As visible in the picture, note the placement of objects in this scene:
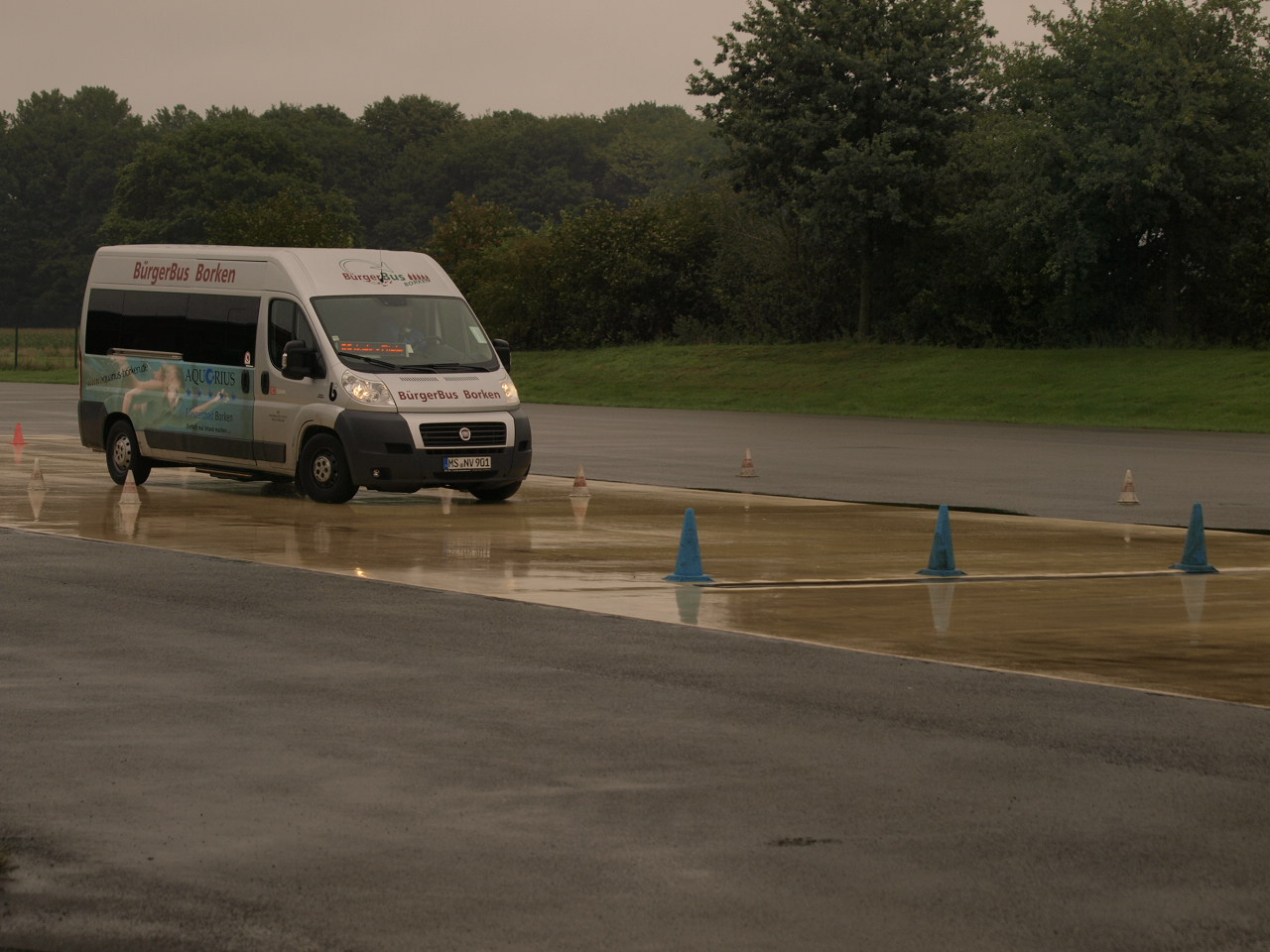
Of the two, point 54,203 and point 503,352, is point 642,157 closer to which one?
point 54,203

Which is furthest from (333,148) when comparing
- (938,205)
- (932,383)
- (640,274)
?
(932,383)

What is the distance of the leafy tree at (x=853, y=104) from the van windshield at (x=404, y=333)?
115 ft

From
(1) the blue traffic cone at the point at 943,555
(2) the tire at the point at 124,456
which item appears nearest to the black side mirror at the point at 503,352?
(2) the tire at the point at 124,456

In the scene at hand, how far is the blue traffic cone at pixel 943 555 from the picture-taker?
13.9 m

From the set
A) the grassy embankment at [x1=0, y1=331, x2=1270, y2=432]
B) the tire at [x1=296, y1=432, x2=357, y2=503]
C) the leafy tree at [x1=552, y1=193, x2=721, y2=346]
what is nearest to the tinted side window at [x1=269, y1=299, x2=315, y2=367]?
the tire at [x1=296, y1=432, x2=357, y2=503]

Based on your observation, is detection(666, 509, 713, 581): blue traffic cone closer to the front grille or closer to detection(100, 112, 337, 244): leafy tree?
the front grille

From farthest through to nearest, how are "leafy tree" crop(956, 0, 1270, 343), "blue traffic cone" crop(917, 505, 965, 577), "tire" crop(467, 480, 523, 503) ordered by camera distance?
"leafy tree" crop(956, 0, 1270, 343)
"tire" crop(467, 480, 523, 503)
"blue traffic cone" crop(917, 505, 965, 577)

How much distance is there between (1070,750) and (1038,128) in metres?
43.5

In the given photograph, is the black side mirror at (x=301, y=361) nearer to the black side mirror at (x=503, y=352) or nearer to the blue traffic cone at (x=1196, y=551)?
the black side mirror at (x=503, y=352)

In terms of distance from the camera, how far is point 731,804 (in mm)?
6852

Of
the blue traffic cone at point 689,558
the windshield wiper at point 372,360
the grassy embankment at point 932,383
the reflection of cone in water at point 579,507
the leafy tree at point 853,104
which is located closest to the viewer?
the blue traffic cone at point 689,558

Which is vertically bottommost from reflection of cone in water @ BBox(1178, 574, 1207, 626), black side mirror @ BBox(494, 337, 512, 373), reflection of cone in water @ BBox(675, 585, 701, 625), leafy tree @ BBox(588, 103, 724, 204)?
reflection of cone in water @ BBox(675, 585, 701, 625)

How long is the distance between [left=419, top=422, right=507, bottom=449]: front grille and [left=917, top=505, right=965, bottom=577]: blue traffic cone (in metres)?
6.37

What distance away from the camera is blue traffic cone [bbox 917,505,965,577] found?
1387 centimetres
